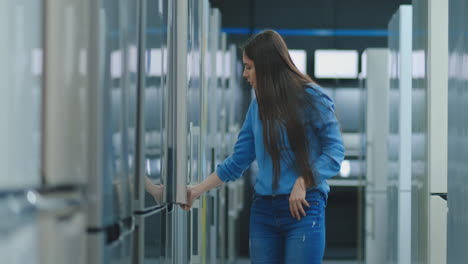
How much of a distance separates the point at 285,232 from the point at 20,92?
1.32 metres

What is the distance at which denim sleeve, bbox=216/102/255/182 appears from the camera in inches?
111

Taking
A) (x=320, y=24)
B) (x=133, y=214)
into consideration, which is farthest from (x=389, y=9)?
(x=133, y=214)

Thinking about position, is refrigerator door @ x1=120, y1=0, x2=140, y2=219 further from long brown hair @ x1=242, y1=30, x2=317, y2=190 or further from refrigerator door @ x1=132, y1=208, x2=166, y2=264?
long brown hair @ x1=242, y1=30, x2=317, y2=190

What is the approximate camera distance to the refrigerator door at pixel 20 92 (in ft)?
4.65

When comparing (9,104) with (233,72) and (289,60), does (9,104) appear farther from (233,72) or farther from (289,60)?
(233,72)

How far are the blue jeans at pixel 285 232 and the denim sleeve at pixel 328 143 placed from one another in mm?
87

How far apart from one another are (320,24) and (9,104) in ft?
25.6

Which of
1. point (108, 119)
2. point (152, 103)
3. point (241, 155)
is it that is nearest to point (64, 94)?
point (108, 119)

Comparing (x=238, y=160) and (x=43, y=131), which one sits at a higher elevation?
(x=43, y=131)

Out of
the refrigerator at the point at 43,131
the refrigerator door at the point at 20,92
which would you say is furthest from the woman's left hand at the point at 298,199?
the refrigerator door at the point at 20,92

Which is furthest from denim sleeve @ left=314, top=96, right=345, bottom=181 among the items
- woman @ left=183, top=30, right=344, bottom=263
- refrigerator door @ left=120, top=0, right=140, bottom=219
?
refrigerator door @ left=120, top=0, right=140, bottom=219

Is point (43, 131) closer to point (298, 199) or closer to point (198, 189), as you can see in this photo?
point (298, 199)

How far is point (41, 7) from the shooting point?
5.17 feet

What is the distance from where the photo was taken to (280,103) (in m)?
2.63
